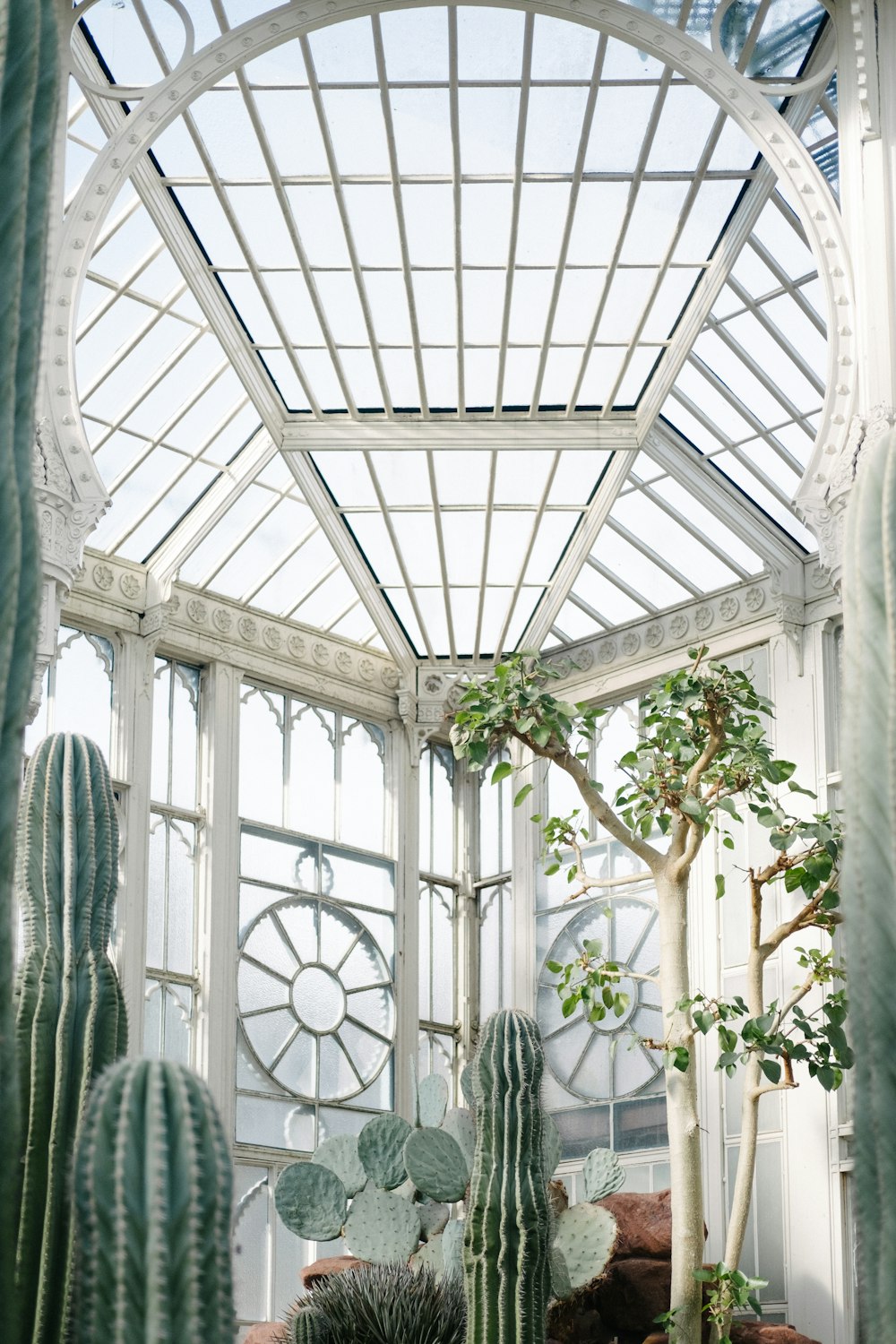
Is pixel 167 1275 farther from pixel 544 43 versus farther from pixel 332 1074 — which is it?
pixel 332 1074

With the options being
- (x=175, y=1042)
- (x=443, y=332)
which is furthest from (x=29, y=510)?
(x=175, y=1042)

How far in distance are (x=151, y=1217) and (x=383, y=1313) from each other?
22.9 feet

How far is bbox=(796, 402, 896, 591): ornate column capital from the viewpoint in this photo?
10914 millimetres

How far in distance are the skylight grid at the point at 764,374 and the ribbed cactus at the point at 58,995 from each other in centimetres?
969

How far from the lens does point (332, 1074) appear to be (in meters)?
18.1

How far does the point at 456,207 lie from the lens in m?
13.9

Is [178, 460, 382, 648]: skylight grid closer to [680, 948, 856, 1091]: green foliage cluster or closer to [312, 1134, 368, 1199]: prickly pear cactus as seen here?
[312, 1134, 368, 1199]: prickly pear cactus

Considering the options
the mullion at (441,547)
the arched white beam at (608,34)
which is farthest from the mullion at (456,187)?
the mullion at (441,547)

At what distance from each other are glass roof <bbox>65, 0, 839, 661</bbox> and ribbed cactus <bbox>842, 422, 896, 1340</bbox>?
881 centimetres

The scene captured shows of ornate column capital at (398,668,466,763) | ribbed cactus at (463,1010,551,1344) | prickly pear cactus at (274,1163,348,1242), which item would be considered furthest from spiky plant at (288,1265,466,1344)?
ornate column capital at (398,668,466,763)

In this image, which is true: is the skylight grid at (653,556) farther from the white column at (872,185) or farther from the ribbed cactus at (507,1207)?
the ribbed cactus at (507,1207)

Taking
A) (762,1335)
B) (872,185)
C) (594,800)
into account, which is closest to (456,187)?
(872,185)

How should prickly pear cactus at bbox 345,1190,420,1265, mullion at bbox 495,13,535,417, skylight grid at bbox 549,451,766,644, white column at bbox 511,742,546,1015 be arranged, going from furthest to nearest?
white column at bbox 511,742,546,1015
skylight grid at bbox 549,451,766,644
mullion at bbox 495,13,535,417
prickly pear cactus at bbox 345,1190,420,1265

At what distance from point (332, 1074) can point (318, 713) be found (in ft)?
12.4
